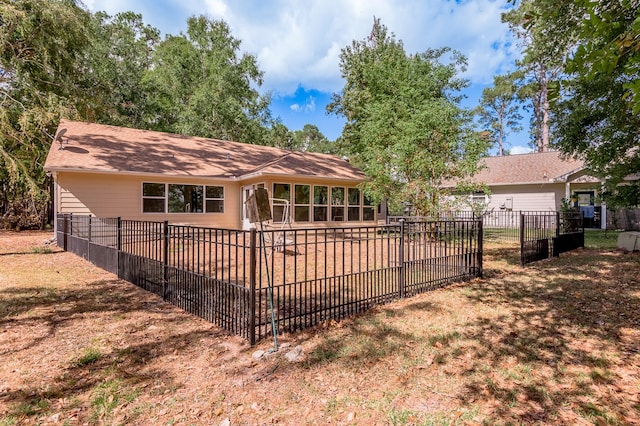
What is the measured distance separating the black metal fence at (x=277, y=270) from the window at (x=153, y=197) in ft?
15.1

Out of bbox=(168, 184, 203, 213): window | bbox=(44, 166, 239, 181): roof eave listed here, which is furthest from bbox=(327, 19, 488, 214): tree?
bbox=(168, 184, 203, 213): window

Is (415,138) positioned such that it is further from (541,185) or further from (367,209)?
(541,185)

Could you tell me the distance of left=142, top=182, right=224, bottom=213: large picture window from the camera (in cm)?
1380

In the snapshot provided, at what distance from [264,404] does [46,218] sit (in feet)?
71.8

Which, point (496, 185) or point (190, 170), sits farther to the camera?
point (496, 185)

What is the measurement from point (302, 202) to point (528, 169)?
16803 millimetres

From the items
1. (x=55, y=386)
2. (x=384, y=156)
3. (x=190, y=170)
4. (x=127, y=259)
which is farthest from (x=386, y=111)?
(x=55, y=386)

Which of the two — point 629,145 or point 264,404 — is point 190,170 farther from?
point 629,145

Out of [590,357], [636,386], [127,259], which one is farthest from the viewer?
[127,259]

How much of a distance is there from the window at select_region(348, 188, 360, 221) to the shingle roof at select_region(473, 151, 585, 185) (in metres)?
8.91

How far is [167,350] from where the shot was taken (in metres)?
3.96

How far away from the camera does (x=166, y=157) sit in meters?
15.2

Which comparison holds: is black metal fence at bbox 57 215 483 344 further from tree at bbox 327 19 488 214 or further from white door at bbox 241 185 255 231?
white door at bbox 241 185 255 231

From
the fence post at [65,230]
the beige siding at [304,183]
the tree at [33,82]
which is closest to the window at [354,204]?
the beige siding at [304,183]
